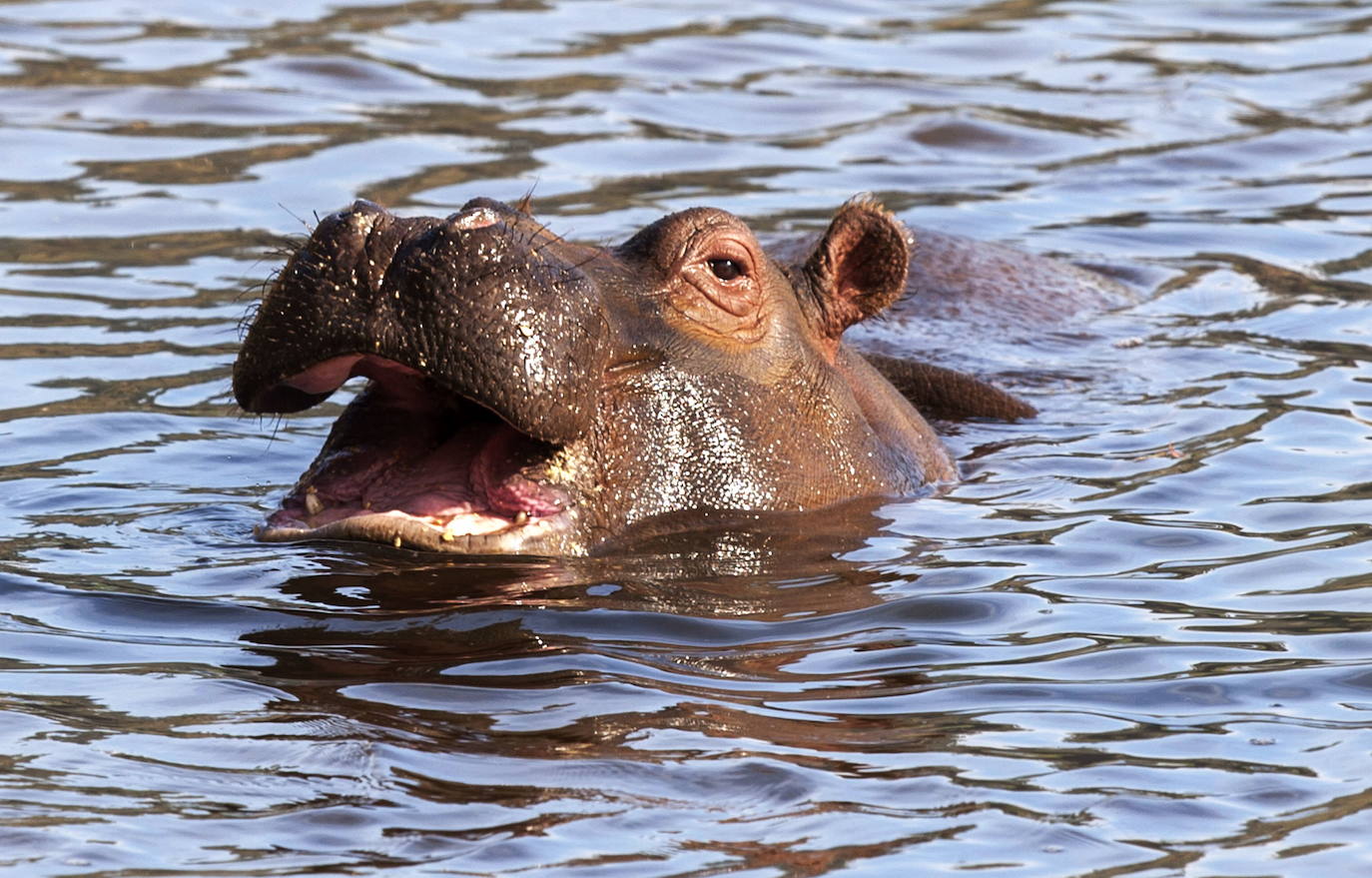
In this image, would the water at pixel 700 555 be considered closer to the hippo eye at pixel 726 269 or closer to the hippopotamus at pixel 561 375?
the hippopotamus at pixel 561 375

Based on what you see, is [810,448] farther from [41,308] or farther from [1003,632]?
[41,308]

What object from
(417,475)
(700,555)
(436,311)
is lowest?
(700,555)

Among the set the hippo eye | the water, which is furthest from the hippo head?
the water

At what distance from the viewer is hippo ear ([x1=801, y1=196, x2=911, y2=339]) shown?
827 cm

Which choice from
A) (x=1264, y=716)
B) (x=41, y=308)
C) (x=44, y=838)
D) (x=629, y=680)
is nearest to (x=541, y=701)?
(x=629, y=680)

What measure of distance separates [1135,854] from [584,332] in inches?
107

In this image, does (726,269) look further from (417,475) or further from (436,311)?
(436,311)

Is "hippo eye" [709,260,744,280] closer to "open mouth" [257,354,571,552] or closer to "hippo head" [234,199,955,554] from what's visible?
"hippo head" [234,199,955,554]

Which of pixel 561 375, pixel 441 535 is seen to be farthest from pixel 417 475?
pixel 561 375

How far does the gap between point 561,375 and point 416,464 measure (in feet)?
2.28

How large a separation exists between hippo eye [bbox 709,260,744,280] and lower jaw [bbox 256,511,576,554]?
107cm

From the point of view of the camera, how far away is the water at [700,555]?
17.2 ft

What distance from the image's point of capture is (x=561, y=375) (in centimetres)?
700

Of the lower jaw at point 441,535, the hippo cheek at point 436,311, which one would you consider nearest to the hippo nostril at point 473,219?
the hippo cheek at point 436,311
